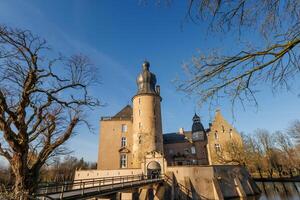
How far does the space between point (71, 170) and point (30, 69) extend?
5874 centimetres

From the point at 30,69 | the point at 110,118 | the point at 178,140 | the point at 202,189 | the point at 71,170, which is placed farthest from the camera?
the point at 71,170

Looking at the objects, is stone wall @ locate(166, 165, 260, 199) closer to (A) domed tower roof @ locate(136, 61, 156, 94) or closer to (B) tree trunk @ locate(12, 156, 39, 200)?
(A) domed tower roof @ locate(136, 61, 156, 94)

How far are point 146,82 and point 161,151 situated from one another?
13.0m

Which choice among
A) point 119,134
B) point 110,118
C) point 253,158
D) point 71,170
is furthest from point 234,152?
point 71,170

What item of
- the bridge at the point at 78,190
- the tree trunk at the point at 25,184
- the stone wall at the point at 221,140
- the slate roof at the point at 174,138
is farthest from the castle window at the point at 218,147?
the tree trunk at the point at 25,184

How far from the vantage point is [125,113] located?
35.2m

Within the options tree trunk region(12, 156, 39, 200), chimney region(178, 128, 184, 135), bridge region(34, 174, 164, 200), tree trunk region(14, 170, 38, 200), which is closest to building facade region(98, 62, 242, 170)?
chimney region(178, 128, 184, 135)

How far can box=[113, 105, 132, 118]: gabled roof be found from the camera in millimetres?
34312

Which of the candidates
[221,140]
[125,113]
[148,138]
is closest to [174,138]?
[221,140]

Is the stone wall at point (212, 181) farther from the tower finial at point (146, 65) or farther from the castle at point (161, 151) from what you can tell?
the tower finial at point (146, 65)

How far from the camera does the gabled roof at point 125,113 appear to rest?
34.3 m

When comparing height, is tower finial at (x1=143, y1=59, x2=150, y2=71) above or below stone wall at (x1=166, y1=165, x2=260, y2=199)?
above

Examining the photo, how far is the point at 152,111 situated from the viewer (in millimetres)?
30859

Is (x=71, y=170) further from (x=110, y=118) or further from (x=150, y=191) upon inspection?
(x=150, y=191)
